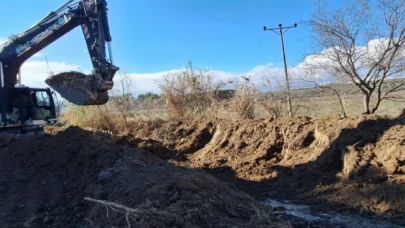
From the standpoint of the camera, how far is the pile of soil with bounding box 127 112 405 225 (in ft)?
24.8

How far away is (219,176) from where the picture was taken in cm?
1023

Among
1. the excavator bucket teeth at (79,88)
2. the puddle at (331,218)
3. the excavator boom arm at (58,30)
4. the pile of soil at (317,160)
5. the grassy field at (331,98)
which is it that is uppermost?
the excavator boom arm at (58,30)

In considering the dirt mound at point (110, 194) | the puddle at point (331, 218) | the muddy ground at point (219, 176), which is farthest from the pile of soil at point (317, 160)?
the dirt mound at point (110, 194)

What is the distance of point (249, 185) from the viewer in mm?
9320

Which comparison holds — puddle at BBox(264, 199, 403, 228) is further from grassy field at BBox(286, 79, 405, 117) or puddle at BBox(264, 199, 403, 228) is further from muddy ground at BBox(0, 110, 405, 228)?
grassy field at BBox(286, 79, 405, 117)

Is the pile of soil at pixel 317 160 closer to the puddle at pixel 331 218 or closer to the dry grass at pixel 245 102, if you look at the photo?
the puddle at pixel 331 218

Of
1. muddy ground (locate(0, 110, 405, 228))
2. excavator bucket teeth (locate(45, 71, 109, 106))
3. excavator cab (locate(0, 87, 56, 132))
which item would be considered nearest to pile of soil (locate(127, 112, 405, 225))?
muddy ground (locate(0, 110, 405, 228))

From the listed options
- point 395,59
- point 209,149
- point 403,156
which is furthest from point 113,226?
point 395,59

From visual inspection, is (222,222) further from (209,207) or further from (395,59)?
(395,59)

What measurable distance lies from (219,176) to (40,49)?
8181mm

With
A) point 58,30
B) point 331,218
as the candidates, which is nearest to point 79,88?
point 58,30

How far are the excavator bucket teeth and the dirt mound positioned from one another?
323cm

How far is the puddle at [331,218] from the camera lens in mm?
6551

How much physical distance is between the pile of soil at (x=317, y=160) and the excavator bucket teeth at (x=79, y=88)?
1.80 meters
